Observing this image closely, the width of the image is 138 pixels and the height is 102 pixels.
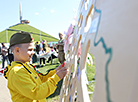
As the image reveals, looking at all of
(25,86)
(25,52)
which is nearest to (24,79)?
(25,86)

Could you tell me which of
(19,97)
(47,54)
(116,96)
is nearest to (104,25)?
(116,96)

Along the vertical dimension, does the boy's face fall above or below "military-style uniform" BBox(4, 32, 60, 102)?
above

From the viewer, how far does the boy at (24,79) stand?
3.20ft

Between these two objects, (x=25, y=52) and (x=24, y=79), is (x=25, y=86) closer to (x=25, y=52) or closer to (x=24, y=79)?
(x=24, y=79)

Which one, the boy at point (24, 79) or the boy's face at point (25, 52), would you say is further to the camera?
the boy's face at point (25, 52)

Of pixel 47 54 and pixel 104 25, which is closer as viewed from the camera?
pixel 104 25

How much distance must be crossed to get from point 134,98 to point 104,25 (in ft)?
0.74

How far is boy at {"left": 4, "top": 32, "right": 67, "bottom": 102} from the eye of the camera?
975mm

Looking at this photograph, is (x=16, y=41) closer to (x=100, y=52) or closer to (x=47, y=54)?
(x=100, y=52)

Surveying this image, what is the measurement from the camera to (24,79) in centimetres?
99

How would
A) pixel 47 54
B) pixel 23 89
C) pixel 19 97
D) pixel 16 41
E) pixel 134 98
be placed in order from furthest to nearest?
pixel 47 54 → pixel 16 41 → pixel 19 97 → pixel 23 89 → pixel 134 98

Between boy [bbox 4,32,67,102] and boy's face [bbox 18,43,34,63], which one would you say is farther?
boy's face [bbox 18,43,34,63]

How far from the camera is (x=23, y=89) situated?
0.97 meters

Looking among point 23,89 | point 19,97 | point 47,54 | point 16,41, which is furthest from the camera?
point 47,54
